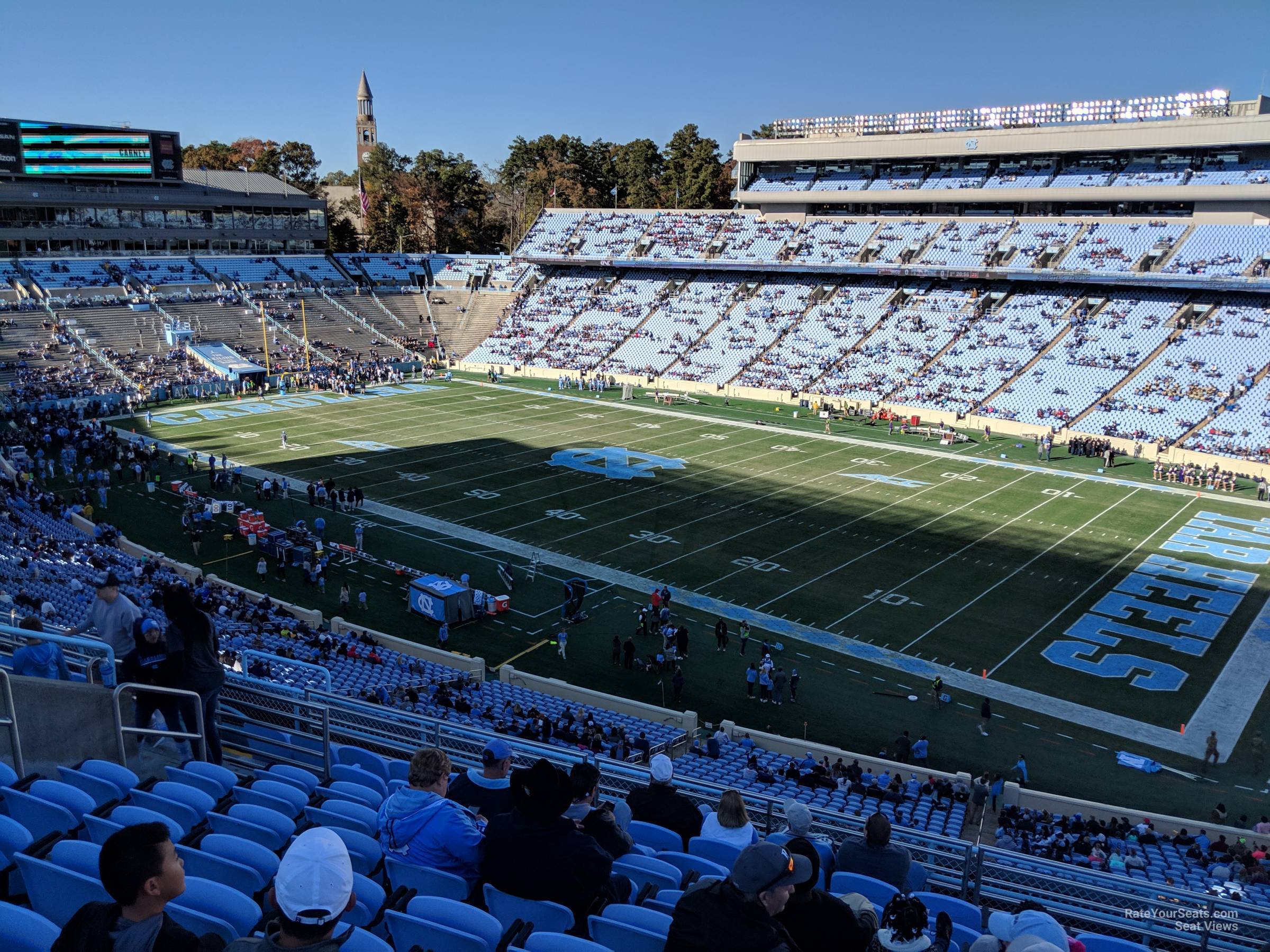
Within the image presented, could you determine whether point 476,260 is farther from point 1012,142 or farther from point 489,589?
point 489,589

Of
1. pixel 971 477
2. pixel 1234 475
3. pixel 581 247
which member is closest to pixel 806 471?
pixel 971 477

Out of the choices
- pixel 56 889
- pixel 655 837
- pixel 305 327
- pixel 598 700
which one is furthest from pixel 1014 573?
pixel 305 327

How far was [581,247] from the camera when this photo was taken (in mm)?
79000

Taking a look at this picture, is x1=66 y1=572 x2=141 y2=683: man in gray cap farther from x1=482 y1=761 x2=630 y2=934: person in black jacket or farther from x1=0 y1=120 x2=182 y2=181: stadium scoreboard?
x1=0 y1=120 x2=182 y2=181: stadium scoreboard

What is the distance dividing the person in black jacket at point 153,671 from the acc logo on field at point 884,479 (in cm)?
3487

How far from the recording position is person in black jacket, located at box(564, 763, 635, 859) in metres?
5.77

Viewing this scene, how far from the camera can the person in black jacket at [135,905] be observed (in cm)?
366

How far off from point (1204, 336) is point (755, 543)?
32589 mm

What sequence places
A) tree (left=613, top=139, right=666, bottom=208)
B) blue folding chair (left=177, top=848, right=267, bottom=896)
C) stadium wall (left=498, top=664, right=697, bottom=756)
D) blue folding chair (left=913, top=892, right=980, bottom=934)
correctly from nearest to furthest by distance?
1. blue folding chair (left=177, top=848, right=267, bottom=896)
2. blue folding chair (left=913, top=892, right=980, bottom=934)
3. stadium wall (left=498, top=664, right=697, bottom=756)
4. tree (left=613, top=139, right=666, bottom=208)

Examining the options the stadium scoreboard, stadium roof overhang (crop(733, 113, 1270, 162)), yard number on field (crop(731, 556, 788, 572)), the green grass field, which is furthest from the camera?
the stadium scoreboard

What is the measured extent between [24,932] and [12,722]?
308 centimetres

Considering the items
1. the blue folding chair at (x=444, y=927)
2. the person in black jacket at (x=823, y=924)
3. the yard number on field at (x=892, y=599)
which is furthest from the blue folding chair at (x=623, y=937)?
the yard number on field at (x=892, y=599)

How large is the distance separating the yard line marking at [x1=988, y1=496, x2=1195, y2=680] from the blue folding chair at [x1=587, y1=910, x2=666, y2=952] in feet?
60.8

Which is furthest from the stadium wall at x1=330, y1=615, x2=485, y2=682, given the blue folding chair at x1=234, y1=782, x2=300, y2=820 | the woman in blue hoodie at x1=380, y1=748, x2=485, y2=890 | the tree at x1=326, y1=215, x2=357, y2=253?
the tree at x1=326, y1=215, x2=357, y2=253
